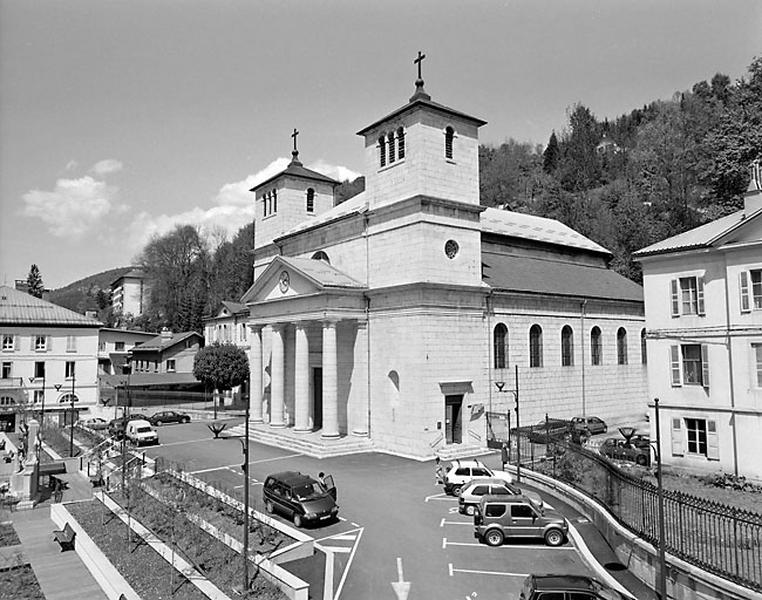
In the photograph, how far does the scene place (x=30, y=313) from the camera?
5209cm

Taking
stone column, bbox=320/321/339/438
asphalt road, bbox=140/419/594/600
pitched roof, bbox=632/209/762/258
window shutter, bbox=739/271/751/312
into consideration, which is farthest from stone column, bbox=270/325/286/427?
window shutter, bbox=739/271/751/312

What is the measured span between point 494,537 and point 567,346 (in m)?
26.5

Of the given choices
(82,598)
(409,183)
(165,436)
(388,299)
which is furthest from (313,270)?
(82,598)

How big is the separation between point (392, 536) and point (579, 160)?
103644 mm

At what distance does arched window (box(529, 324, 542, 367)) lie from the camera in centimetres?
4044

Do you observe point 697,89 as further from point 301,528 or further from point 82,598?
point 82,598

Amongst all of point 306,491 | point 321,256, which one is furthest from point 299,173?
point 306,491

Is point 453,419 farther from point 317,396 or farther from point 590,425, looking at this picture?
point 317,396

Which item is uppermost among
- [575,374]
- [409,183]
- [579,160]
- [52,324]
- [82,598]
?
[579,160]

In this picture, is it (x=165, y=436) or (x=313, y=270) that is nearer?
(x=313, y=270)

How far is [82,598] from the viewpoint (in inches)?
666

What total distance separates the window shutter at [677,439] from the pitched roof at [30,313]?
47.6 meters

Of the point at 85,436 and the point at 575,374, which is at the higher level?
the point at 575,374

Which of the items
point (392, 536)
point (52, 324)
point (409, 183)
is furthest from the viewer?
point (52, 324)
